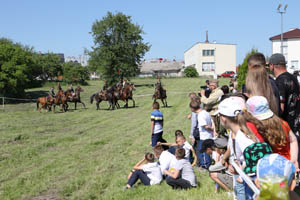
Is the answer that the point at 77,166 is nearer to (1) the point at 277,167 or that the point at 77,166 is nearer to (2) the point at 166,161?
(2) the point at 166,161

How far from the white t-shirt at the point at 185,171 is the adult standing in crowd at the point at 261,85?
2.59 m

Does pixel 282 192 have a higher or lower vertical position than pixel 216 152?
higher

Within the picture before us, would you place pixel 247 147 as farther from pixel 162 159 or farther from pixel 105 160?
pixel 105 160

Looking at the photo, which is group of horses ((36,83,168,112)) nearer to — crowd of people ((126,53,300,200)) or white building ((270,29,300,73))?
crowd of people ((126,53,300,200))

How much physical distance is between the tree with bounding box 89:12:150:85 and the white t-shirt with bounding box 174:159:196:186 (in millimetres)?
51537

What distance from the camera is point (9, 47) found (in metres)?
43.3

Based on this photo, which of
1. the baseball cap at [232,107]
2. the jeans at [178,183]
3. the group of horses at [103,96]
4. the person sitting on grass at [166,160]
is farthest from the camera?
the group of horses at [103,96]

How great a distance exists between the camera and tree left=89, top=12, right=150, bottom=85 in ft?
193

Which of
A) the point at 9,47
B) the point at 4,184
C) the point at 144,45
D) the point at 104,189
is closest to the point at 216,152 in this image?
the point at 104,189

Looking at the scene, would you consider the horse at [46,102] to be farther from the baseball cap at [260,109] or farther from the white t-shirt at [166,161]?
the baseball cap at [260,109]

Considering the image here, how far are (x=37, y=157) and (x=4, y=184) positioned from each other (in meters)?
2.73

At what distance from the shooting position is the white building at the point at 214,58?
80438mm

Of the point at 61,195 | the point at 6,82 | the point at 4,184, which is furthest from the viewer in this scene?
the point at 6,82

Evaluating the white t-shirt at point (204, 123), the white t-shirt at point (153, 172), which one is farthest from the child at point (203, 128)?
the white t-shirt at point (153, 172)
